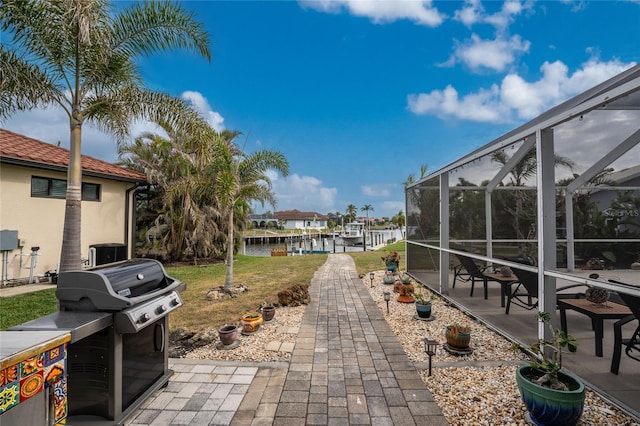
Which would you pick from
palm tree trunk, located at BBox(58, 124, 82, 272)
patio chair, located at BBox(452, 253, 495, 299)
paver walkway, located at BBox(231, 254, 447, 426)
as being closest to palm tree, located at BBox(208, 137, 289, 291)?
palm tree trunk, located at BBox(58, 124, 82, 272)

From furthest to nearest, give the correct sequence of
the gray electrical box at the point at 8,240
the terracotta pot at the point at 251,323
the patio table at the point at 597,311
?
1. the gray electrical box at the point at 8,240
2. the terracotta pot at the point at 251,323
3. the patio table at the point at 597,311

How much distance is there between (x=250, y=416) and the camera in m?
2.42

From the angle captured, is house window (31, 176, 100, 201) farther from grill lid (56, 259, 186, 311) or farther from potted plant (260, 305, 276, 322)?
grill lid (56, 259, 186, 311)

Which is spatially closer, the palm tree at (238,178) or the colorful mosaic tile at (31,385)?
the colorful mosaic tile at (31,385)

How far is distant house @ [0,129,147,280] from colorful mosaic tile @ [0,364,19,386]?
9.34m

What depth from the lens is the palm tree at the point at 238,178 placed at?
22.4 feet

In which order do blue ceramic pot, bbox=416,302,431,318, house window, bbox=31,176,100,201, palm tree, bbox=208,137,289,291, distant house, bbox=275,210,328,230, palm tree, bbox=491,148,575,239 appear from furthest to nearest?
distant house, bbox=275,210,328,230 < house window, bbox=31,176,100,201 < palm tree, bbox=208,137,289,291 < blue ceramic pot, bbox=416,302,431,318 < palm tree, bbox=491,148,575,239

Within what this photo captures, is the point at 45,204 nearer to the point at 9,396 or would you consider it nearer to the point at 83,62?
the point at 83,62

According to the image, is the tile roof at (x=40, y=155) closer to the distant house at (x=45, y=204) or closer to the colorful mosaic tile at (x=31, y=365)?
the distant house at (x=45, y=204)

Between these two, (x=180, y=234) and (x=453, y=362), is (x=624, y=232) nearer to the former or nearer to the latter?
(x=453, y=362)

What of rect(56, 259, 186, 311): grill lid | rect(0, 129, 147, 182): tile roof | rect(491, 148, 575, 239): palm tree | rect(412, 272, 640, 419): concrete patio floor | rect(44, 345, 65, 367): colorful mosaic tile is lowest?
rect(412, 272, 640, 419): concrete patio floor

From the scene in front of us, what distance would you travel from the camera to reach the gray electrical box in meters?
7.48

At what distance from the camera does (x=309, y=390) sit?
2.84m

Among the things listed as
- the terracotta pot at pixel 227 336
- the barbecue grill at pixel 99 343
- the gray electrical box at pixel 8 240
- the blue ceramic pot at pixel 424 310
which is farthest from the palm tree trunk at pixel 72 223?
the blue ceramic pot at pixel 424 310
